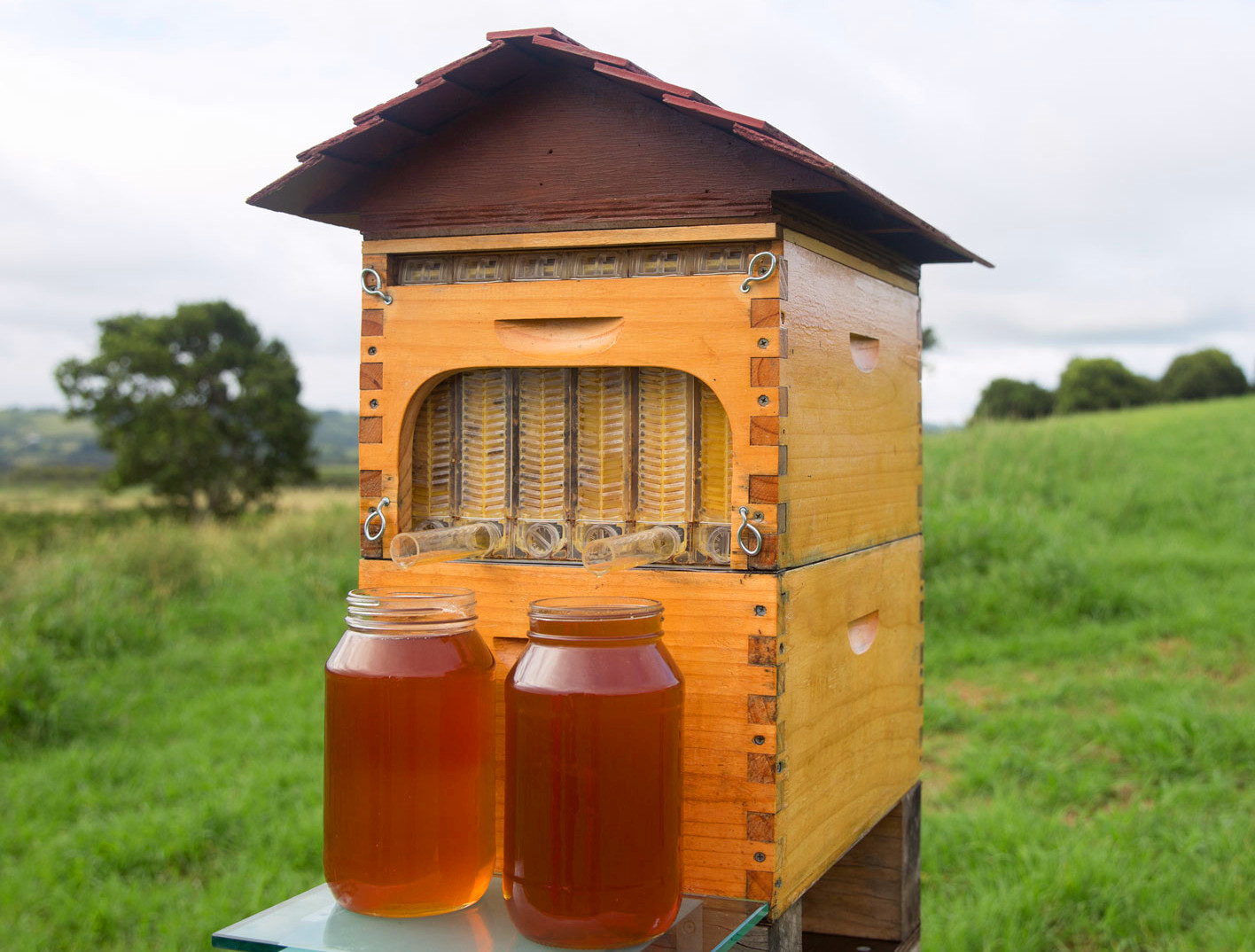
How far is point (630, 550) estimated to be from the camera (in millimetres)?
2129

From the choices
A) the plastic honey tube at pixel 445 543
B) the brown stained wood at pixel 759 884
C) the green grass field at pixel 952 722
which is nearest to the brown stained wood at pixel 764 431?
the plastic honey tube at pixel 445 543

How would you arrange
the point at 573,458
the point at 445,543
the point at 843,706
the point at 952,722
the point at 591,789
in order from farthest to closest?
the point at 952,722 < the point at 843,706 < the point at 573,458 < the point at 445,543 < the point at 591,789

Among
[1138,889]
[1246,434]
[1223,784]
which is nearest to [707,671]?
[1138,889]

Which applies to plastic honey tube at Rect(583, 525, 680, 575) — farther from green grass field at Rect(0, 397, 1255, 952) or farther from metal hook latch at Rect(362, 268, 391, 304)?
green grass field at Rect(0, 397, 1255, 952)

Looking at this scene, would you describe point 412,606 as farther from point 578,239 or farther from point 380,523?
point 578,239

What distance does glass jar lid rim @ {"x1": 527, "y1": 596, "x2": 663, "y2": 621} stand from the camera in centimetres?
189

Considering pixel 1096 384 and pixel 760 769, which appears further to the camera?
pixel 1096 384

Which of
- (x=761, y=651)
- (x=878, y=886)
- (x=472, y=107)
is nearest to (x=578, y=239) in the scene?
(x=472, y=107)

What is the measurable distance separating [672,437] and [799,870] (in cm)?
95

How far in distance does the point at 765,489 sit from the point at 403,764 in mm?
855

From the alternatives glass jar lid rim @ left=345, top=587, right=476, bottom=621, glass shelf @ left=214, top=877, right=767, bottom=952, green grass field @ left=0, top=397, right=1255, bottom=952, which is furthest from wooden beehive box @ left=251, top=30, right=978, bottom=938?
green grass field @ left=0, top=397, right=1255, bottom=952

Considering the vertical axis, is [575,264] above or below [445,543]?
above

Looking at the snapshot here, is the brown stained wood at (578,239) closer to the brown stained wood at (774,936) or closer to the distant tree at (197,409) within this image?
the brown stained wood at (774,936)

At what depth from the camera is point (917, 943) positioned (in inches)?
129
